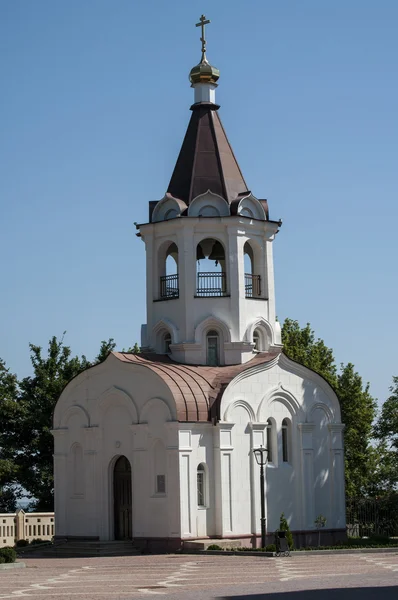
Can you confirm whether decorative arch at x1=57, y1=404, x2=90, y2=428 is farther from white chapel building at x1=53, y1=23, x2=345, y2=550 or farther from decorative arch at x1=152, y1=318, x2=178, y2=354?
decorative arch at x1=152, y1=318, x2=178, y2=354

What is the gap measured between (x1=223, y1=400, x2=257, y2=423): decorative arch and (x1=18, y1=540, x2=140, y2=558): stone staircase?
514 cm

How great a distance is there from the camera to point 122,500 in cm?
3966

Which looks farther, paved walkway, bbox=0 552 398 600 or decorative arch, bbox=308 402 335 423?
decorative arch, bbox=308 402 335 423

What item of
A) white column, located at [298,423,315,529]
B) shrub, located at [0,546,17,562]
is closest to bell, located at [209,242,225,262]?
white column, located at [298,423,315,529]

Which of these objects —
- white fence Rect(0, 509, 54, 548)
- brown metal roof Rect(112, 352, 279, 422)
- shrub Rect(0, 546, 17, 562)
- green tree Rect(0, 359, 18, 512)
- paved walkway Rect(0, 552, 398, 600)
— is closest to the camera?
paved walkway Rect(0, 552, 398, 600)

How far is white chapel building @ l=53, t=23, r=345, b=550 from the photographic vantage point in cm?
3806

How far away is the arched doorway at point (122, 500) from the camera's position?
129ft

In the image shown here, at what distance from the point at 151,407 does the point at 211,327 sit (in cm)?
433

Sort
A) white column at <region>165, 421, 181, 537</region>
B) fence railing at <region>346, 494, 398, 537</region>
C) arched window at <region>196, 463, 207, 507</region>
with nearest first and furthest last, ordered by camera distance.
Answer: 1. white column at <region>165, 421, 181, 537</region>
2. arched window at <region>196, 463, 207, 507</region>
3. fence railing at <region>346, 494, 398, 537</region>

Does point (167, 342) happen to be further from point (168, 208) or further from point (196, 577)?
point (196, 577)

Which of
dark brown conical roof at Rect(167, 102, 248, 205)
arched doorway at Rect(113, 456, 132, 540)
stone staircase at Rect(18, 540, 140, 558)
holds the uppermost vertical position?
dark brown conical roof at Rect(167, 102, 248, 205)

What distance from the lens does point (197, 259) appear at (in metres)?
42.5

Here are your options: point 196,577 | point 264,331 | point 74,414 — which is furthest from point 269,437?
point 196,577

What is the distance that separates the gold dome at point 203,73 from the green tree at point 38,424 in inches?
589
